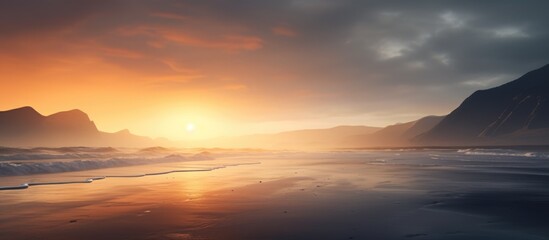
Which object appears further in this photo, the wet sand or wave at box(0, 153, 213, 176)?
wave at box(0, 153, 213, 176)

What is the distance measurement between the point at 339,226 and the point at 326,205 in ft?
10.4

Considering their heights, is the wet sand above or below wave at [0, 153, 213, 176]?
below

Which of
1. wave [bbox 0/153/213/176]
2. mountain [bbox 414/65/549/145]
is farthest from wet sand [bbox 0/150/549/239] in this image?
mountain [bbox 414/65/549/145]

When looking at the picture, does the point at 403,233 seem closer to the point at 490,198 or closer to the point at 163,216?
the point at 163,216

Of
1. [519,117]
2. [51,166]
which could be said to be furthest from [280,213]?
[519,117]

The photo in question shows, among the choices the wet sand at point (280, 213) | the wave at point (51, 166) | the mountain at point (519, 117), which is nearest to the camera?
the wet sand at point (280, 213)

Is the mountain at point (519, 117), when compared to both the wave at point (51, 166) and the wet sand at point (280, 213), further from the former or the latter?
Result: the wet sand at point (280, 213)

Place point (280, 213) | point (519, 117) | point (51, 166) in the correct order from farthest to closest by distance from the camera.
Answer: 1. point (519, 117)
2. point (51, 166)
3. point (280, 213)

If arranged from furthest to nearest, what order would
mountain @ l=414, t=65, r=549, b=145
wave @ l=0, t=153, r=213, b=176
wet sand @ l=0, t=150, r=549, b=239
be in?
mountain @ l=414, t=65, r=549, b=145 → wave @ l=0, t=153, r=213, b=176 → wet sand @ l=0, t=150, r=549, b=239

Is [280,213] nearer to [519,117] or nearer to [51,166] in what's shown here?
[51,166]

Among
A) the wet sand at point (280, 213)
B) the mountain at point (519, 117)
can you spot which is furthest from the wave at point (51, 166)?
the mountain at point (519, 117)

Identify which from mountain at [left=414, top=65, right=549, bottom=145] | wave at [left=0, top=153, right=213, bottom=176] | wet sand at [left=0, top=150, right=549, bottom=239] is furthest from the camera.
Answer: mountain at [left=414, top=65, right=549, bottom=145]

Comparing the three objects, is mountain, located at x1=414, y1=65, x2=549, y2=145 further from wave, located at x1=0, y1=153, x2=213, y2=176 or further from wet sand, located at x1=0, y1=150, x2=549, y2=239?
wet sand, located at x1=0, y1=150, x2=549, y2=239

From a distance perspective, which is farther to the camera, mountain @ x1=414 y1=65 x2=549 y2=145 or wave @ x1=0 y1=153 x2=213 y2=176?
mountain @ x1=414 y1=65 x2=549 y2=145
